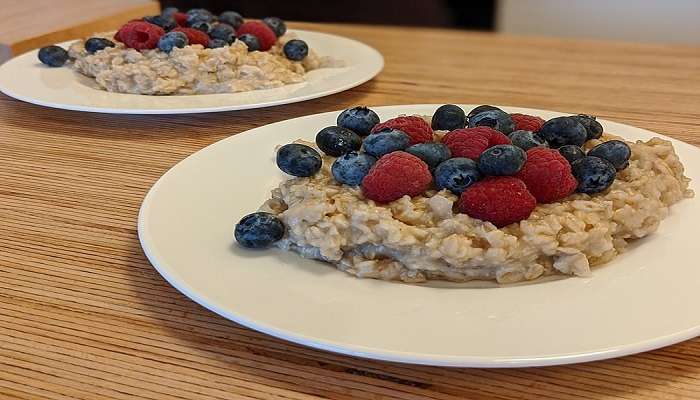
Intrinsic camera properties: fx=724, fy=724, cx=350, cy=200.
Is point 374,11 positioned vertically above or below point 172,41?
below

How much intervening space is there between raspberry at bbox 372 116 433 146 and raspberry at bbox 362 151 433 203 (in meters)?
0.10

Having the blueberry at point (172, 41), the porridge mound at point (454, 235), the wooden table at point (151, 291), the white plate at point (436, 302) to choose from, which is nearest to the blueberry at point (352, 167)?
the porridge mound at point (454, 235)

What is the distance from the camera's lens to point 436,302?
0.71m

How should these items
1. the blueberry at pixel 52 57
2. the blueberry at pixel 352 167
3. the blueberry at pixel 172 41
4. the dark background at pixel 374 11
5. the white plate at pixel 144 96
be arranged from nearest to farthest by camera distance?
the blueberry at pixel 352 167 < the white plate at pixel 144 96 < the blueberry at pixel 172 41 < the blueberry at pixel 52 57 < the dark background at pixel 374 11

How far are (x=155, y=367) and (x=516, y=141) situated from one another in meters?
0.51

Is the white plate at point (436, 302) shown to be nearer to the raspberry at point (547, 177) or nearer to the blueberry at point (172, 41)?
the raspberry at point (547, 177)

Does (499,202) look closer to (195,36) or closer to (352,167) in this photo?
(352,167)

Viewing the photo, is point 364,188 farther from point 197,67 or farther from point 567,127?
point 197,67

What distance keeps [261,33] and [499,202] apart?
92 cm

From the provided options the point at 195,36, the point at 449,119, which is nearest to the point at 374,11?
the point at 195,36

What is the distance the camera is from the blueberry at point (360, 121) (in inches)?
39.9

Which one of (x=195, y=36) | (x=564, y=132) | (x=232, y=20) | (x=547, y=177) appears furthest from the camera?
(x=232, y=20)

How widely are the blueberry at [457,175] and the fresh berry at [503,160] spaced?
0.05 ft

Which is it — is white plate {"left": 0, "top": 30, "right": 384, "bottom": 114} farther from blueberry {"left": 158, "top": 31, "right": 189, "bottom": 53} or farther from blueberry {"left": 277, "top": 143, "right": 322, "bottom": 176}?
blueberry {"left": 277, "top": 143, "right": 322, "bottom": 176}
